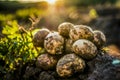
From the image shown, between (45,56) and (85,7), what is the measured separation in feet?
128

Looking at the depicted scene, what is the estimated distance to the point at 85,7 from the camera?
4409 cm

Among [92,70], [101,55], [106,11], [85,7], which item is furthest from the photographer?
[85,7]

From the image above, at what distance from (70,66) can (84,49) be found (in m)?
0.35

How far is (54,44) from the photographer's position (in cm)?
555

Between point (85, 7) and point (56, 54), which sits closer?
point (56, 54)

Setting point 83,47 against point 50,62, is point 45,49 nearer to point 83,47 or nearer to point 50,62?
point 50,62

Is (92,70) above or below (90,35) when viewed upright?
below

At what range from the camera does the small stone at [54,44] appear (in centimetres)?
554

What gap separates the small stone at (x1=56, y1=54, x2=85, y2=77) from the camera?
5238 millimetres

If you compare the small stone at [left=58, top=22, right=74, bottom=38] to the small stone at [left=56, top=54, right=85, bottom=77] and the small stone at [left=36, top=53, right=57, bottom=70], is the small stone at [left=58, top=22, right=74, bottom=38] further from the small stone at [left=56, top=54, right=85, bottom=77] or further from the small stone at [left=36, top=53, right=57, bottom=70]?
the small stone at [left=56, top=54, right=85, bottom=77]

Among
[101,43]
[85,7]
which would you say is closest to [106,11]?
[85,7]

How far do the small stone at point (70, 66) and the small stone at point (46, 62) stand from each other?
0.26 meters

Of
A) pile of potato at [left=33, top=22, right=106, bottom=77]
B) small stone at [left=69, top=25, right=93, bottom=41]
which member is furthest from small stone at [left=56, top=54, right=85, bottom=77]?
small stone at [left=69, top=25, right=93, bottom=41]

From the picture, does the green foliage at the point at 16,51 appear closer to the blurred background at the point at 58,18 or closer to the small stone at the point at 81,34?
the small stone at the point at 81,34
